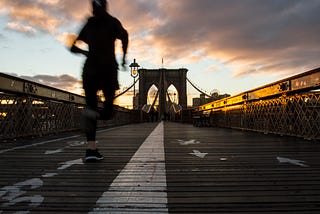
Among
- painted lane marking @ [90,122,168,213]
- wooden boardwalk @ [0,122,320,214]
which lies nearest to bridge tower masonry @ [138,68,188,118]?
wooden boardwalk @ [0,122,320,214]

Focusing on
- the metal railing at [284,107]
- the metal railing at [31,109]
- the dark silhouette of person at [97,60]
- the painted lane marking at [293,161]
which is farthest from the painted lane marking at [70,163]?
the metal railing at [284,107]

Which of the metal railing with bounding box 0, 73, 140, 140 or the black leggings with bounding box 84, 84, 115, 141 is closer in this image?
the black leggings with bounding box 84, 84, 115, 141

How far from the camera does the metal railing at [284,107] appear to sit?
5617mm

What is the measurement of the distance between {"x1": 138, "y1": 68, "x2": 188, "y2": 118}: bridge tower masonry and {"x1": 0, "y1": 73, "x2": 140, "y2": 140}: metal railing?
2121 inches

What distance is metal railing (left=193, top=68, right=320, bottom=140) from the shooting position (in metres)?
5.62

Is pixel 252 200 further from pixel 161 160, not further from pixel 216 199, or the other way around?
pixel 161 160

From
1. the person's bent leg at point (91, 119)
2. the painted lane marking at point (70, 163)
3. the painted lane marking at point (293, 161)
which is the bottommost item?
the painted lane marking at point (293, 161)

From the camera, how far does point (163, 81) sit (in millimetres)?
64688

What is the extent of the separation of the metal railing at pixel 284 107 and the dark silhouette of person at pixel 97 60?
4.04 meters

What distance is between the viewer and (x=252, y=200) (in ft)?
5.43

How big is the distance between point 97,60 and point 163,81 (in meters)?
61.9

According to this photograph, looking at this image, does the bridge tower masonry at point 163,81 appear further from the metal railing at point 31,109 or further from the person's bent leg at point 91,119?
the person's bent leg at point 91,119

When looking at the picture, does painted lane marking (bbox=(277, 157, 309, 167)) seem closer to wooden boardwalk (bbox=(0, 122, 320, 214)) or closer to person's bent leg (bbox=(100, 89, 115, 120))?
wooden boardwalk (bbox=(0, 122, 320, 214))

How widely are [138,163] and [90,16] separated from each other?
1.70m
